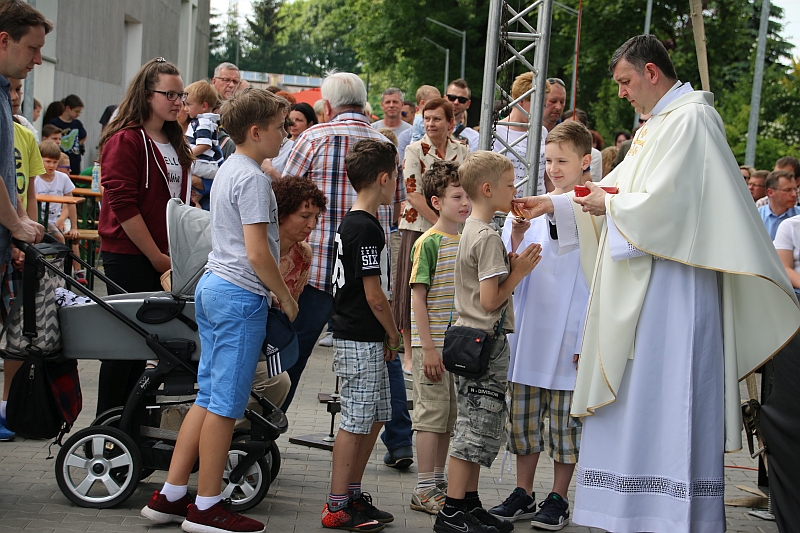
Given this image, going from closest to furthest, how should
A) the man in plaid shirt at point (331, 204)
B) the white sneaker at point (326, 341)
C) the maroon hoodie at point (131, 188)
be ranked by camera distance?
the maroon hoodie at point (131, 188) → the man in plaid shirt at point (331, 204) → the white sneaker at point (326, 341)

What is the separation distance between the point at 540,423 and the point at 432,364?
2.05 ft

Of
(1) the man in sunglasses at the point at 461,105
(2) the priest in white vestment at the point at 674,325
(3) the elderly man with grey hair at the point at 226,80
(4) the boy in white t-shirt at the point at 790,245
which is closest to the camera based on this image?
(2) the priest in white vestment at the point at 674,325

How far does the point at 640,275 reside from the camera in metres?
4.02

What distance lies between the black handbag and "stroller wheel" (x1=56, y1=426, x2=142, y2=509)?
4.92 feet

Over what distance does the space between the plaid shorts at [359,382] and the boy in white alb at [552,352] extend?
2.36 ft

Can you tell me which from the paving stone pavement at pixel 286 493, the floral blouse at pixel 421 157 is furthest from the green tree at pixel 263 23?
the paving stone pavement at pixel 286 493

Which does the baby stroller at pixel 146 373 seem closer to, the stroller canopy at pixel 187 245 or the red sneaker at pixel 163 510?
the stroller canopy at pixel 187 245

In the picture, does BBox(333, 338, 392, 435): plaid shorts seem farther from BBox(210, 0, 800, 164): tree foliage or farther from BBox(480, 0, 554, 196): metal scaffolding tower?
BBox(210, 0, 800, 164): tree foliage

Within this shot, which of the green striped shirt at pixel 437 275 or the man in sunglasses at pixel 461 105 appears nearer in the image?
the green striped shirt at pixel 437 275

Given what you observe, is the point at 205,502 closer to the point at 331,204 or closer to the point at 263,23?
the point at 331,204

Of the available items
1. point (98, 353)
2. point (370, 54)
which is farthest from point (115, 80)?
point (98, 353)

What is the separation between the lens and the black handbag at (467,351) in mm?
4207

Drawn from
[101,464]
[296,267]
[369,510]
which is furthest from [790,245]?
[101,464]

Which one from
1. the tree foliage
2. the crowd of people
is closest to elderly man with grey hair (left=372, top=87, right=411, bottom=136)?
the crowd of people
